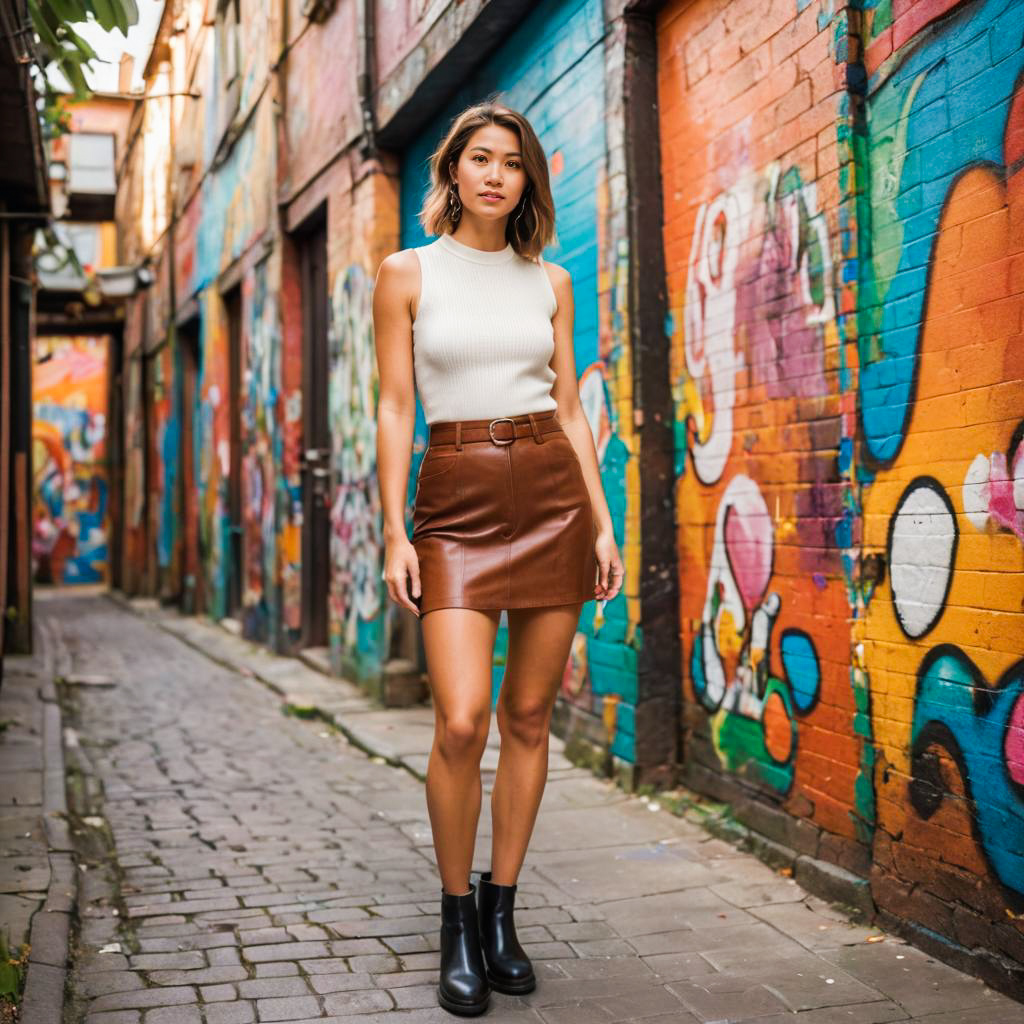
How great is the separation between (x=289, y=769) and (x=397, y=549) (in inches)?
129

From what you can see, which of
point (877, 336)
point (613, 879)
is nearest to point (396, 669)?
point (613, 879)

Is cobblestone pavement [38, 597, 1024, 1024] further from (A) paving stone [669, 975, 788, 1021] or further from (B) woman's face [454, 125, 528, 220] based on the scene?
(B) woman's face [454, 125, 528, 220]

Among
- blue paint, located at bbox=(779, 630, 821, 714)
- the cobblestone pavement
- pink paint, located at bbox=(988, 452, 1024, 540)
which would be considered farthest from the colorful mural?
pink paint, located at bbox=(988, 452, 1024, 540)

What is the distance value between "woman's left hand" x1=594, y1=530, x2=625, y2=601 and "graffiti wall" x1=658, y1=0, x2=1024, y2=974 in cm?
85

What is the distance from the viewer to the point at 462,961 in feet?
9.09

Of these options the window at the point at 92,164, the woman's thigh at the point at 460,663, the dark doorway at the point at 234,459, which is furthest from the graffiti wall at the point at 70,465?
the woman's thigh at the point at 460,663

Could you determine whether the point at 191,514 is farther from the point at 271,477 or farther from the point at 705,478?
the point at 705,478

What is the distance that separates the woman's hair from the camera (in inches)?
114

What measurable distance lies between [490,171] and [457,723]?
51.9 inches

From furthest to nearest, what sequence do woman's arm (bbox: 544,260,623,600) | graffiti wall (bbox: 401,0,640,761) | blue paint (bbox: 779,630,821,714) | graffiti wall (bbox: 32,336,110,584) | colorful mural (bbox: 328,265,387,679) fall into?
graffiti wall (bbox: 32,336,110,584), colorful mural (bbox: 328,265,387,679), graffiti wall (bbox: 401,0,640,761), blue paint (bbox: 779,630,821,714), woman's arm (bbox: 544,260,623,600)

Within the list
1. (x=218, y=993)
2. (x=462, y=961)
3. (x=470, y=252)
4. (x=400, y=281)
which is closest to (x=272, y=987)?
(x=218, y=993)

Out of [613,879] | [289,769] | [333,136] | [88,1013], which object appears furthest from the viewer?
[333,136]

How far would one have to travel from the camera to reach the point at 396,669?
7.34 metres

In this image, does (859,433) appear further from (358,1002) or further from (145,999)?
(145,999)
